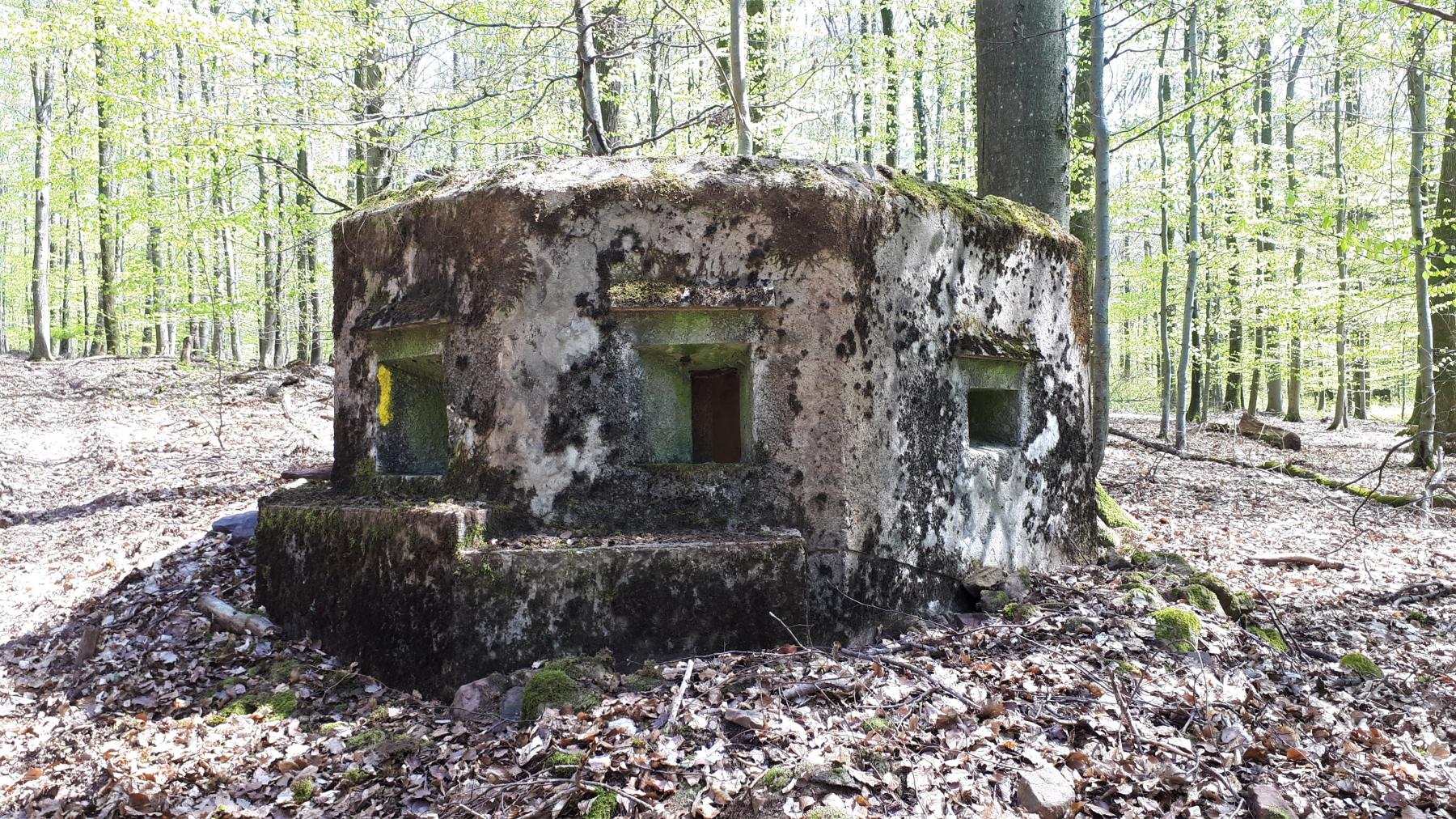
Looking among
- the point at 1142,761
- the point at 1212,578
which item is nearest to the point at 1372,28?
the point at 1212,578

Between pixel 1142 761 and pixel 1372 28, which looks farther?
pixel 1372 28

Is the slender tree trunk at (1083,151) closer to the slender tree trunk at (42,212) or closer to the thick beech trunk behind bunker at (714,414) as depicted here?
the thick beech trunk behind bunker at (714,414)

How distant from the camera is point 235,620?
4.98 metres

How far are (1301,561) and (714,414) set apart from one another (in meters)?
4.71

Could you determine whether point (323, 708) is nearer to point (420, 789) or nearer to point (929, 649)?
point (420, 789)

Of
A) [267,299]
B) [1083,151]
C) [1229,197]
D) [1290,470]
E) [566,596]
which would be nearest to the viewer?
[566,596]

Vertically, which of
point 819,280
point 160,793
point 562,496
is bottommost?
point 160,793

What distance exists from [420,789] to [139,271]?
13.0m

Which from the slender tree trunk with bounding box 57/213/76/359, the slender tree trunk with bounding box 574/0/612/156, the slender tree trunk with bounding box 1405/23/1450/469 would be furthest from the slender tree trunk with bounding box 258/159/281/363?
the slender tree trunk with bounding box 1405/23/1450/469

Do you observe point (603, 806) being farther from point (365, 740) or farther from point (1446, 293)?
point (1446, 293)

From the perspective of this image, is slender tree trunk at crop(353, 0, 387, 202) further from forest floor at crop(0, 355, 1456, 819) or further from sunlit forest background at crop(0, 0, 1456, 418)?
forest floor at crop(0, 355, 1456, 819)

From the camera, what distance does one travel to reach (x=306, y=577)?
4.74 meters

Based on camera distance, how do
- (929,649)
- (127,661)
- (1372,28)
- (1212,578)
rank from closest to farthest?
(929,649) < (127,661) < (1212,578) < (1372,28)

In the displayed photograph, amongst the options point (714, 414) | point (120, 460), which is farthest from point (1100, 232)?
point (120, 460)
